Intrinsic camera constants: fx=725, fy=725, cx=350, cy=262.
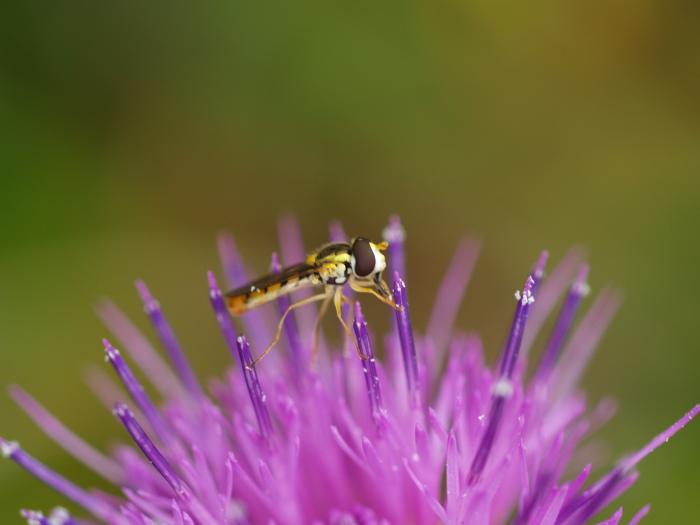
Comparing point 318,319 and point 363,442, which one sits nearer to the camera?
point 363,442

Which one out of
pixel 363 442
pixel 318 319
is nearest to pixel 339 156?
pixel 318 319

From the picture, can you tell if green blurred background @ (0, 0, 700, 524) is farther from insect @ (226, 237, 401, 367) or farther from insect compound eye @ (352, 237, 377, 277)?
insect compound eye @ (352, 237, 377, 277)

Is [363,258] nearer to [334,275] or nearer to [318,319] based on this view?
[334,275]

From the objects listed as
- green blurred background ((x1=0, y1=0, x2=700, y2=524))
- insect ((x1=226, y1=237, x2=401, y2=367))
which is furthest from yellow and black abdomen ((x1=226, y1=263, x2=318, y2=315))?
green blurred background ((x1=0, y1=0, x2=700, y2=524))

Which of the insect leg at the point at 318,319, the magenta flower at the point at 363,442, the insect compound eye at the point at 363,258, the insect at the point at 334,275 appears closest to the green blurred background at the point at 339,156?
the magenta flower at the point at 363,442

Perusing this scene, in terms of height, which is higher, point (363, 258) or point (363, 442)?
point (363, 258)
